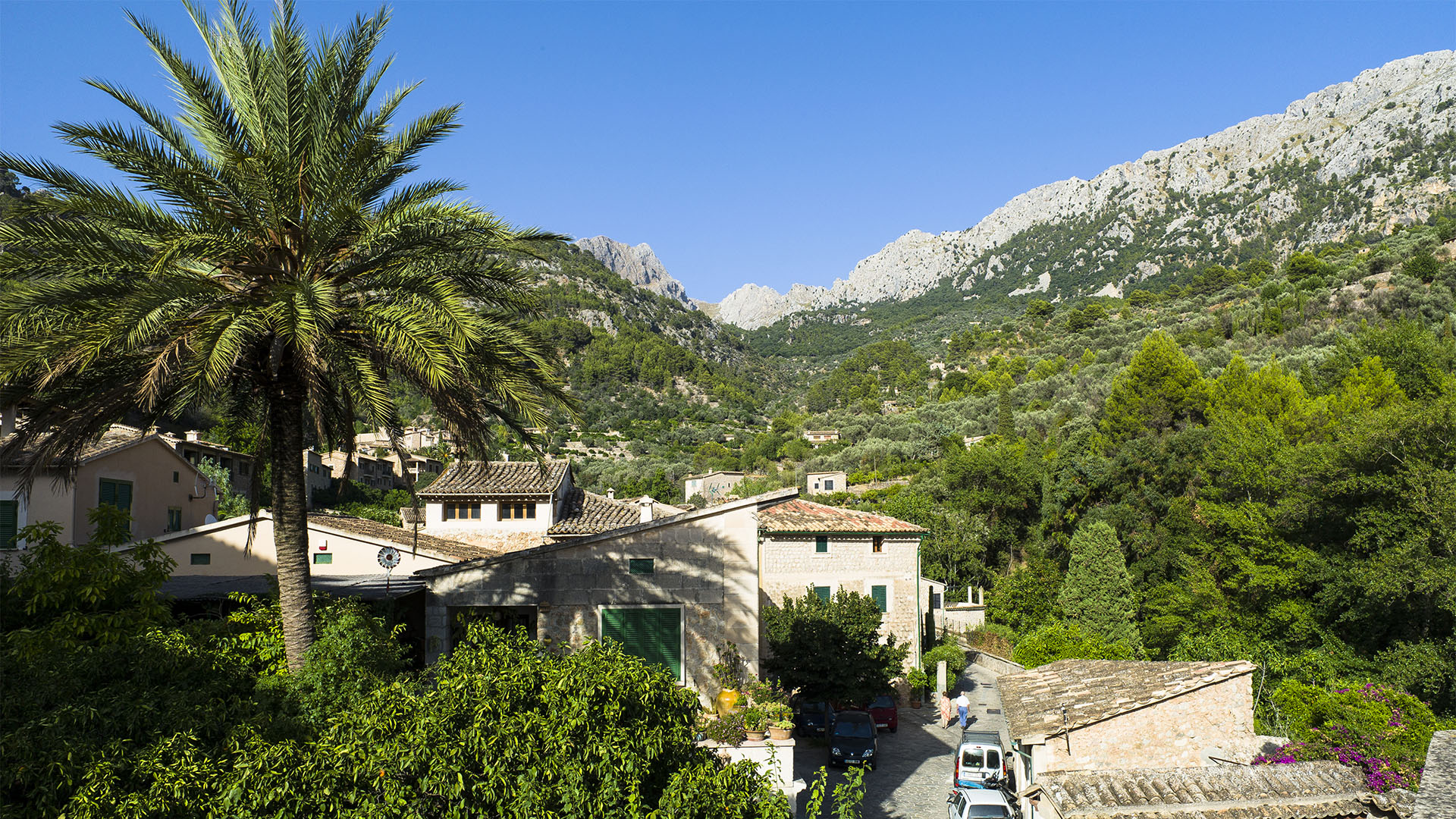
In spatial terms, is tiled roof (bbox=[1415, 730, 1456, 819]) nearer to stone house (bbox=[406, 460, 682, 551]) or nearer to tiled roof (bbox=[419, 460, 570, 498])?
stone house (bbox=[406, 460, 682, 551])

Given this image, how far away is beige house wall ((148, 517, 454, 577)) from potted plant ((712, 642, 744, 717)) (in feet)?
29.0

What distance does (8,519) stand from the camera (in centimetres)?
1612

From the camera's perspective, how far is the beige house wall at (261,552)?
19.4 m

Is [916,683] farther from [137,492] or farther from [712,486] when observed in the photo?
[712,486]

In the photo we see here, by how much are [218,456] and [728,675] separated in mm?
33639

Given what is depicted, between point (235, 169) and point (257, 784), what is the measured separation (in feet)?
22.0

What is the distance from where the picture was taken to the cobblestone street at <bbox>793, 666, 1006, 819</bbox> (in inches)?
650

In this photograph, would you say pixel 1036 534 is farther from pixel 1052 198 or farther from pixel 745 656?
pixel 1052 198

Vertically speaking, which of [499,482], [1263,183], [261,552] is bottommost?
[261,552]

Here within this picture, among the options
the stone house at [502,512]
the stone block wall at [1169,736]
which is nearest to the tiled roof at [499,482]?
the stone house at [502,512]

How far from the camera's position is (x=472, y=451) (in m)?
11.4

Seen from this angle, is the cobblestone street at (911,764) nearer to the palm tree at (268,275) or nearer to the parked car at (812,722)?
the parked car at (812,722)

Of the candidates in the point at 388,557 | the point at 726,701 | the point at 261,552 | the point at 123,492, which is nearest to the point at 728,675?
the point at 726,701

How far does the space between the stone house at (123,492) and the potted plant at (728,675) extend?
11341mm
